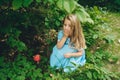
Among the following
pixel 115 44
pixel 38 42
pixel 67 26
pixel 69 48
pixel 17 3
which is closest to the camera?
pixel 17 3

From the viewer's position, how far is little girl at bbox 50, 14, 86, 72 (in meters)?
4.16

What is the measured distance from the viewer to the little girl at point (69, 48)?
4.16 meters

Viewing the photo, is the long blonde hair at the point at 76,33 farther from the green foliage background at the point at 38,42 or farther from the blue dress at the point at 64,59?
the green foliage background at the point at 38,42

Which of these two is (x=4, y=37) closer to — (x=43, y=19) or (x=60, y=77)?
(x=43, y=19)

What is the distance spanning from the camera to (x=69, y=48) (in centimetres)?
431

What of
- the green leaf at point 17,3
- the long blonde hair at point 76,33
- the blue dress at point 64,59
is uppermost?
the green leaf at point 17,3

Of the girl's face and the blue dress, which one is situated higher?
the girl's face

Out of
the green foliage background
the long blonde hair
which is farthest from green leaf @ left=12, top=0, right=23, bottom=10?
the long blonde hair

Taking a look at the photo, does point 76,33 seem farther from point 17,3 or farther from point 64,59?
point 17,3

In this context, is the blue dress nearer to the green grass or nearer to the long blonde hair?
the long blonde hair

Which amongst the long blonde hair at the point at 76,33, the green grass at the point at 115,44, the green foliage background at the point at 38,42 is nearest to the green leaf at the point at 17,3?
the green foliage background at the point at 38,42

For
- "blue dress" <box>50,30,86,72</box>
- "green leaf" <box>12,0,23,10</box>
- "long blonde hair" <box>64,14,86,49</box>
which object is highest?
"green leaf" <box>12,0,23,10</box>

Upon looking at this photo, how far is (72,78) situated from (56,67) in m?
0.25

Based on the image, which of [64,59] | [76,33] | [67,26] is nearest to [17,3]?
[67,26]
